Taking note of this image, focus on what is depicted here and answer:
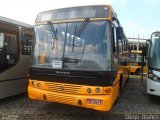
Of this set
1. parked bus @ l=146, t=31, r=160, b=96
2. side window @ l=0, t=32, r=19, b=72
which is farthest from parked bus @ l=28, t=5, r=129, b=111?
parked bus @ l=146, t=31, r=160, b=96

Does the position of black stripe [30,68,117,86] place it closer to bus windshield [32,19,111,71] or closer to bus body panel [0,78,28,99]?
bus windshield [32,19,111,71]

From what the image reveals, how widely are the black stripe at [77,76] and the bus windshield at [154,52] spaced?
3.00 m

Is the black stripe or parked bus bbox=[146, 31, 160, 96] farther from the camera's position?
parked bus bbox=[146, 31, 160, 96]

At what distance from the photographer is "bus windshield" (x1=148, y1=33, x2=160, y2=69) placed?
29.3 feet

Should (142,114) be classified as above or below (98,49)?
below

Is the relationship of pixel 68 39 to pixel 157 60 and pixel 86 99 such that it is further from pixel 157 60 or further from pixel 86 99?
pixel 157 60

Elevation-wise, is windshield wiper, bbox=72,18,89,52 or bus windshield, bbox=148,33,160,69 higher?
windshield wiper, bbox=72,18,89,52

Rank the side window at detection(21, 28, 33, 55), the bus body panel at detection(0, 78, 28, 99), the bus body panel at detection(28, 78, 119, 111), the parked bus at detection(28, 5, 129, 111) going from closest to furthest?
the bus body panel at detection(28, 78, 119, 111) < the parked bus at detection(28, 5, 129, 111) < the bus body panel at detection(0, 78, 28, 99) < the side window at detection(21, 28, 33, 55)

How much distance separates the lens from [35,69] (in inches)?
271

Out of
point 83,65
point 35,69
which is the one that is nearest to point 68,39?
point 83,65

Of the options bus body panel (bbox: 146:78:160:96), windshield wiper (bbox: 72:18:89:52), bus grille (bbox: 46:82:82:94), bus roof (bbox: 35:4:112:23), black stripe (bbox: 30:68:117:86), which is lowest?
bus body panel (bbox: 146:78:160:96)

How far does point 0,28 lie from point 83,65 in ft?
10.6

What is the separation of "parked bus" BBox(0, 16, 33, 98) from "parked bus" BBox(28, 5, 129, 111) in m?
1.43

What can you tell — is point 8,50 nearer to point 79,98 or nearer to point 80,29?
point 80,29
